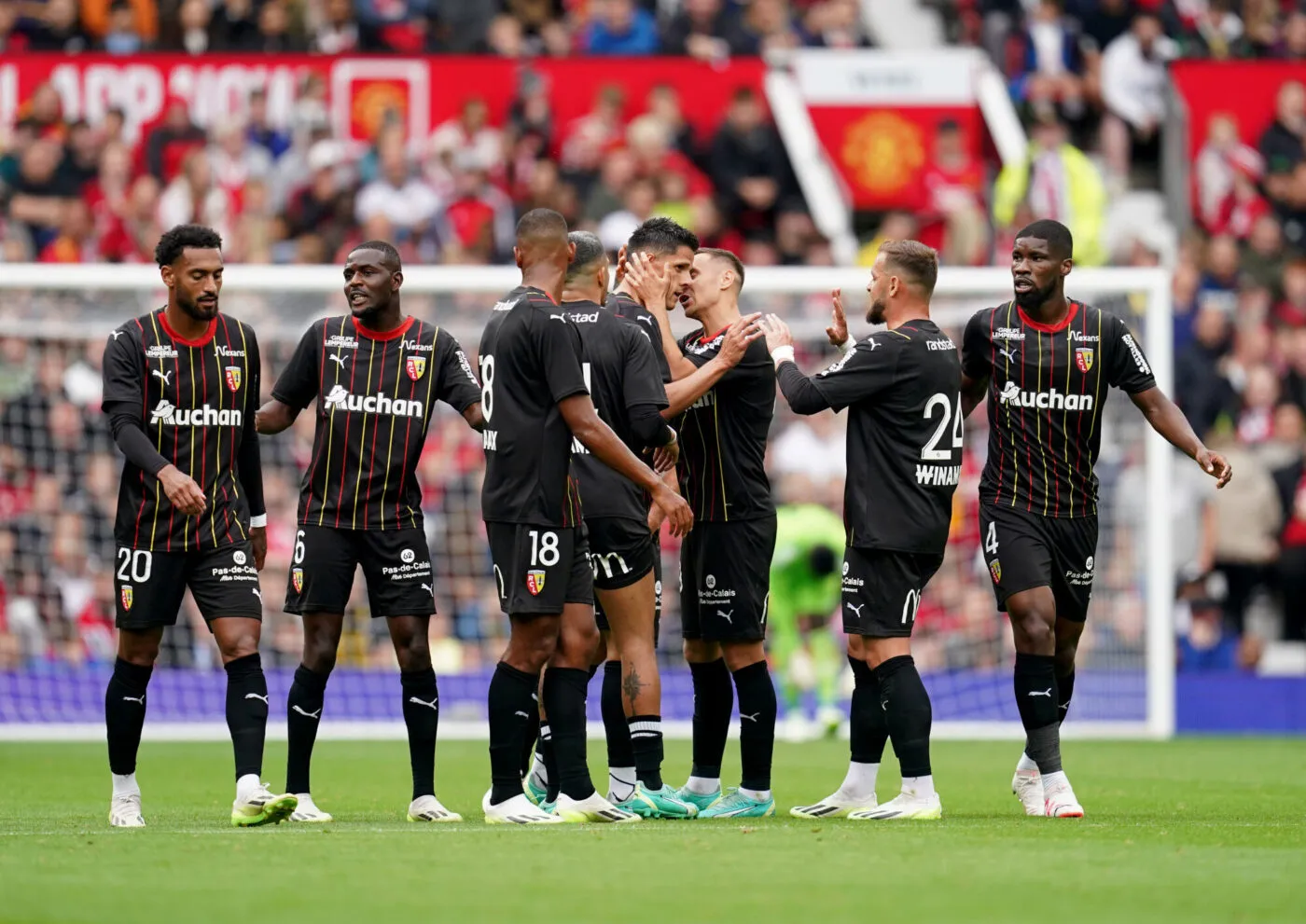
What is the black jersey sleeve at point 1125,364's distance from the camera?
1005 centimetres

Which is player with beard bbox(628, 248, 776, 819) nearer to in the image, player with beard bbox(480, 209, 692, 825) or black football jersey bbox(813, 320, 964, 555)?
black football jersey bbox(813, 320, 964, 555)

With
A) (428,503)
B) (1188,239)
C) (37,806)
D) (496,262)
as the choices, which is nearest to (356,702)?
(428,503)

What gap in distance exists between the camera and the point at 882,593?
952 centimetres

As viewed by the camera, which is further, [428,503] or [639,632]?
[428,503]

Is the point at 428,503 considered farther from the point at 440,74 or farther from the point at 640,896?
the point at 640,896

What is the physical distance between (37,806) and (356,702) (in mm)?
6506

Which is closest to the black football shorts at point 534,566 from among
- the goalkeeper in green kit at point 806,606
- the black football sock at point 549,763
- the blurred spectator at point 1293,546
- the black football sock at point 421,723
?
the black football sock at point 421,723

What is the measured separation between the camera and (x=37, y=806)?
10.7 metres

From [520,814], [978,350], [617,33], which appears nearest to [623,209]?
[617,33]

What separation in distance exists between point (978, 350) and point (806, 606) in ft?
21.9

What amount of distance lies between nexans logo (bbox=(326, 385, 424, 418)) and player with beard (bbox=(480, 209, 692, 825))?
0.65 metres

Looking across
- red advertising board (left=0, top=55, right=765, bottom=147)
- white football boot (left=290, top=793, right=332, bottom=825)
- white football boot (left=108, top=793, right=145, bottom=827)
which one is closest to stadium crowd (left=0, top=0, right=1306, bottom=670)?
red advertising board (left=0, top=55, right=765, bottom=147)

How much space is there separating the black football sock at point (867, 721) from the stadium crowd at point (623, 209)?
7.45m

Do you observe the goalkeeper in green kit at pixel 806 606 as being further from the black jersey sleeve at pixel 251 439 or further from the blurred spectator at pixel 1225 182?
the blurred spectator at pixel 1225 182
